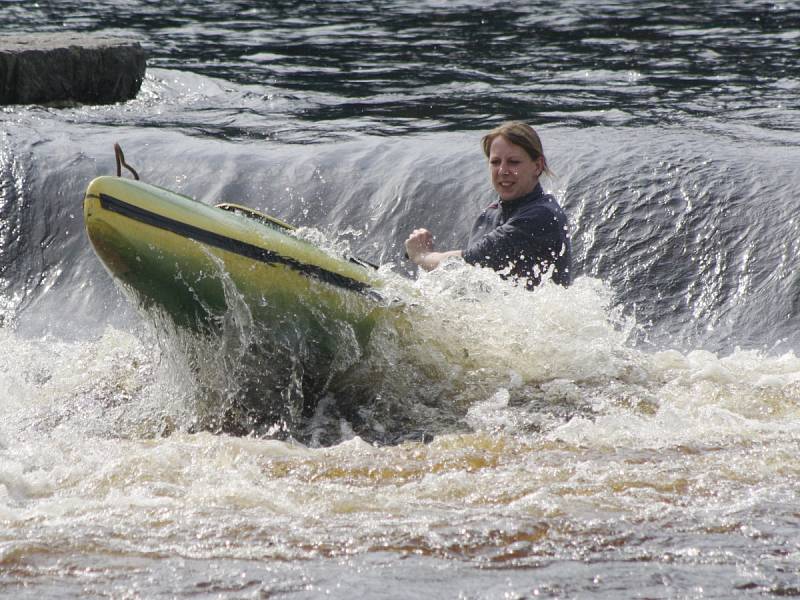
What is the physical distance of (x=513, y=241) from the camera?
5.45 m

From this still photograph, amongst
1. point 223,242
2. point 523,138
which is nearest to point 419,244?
point 523,138

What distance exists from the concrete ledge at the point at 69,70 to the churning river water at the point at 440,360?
0.26 m

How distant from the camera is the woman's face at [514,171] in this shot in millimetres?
5566

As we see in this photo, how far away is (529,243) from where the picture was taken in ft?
17.9

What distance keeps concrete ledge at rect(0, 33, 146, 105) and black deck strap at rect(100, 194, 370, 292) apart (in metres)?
5.67

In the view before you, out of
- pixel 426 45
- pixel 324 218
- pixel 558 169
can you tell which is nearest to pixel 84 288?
pixel 324 218

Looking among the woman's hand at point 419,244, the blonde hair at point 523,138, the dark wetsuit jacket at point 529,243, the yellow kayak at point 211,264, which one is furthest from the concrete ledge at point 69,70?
the dark wetsuit jacket at point 529,243

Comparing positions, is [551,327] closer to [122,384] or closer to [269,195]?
[122,384]

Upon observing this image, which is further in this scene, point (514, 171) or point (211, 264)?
point (514, 171)

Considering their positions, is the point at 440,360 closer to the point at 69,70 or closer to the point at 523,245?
the point at 523,245

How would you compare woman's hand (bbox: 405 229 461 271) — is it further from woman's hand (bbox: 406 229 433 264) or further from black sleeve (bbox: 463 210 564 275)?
black sleeve (bbox: 463 210 564 275)

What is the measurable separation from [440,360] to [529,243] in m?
0.73

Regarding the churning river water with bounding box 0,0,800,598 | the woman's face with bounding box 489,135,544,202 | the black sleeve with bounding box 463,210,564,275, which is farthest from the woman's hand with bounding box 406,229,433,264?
the woman's face with bounding box 489,135,544,202

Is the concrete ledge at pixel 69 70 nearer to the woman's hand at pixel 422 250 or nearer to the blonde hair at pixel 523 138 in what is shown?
the woman's hand at pixel 422 250
